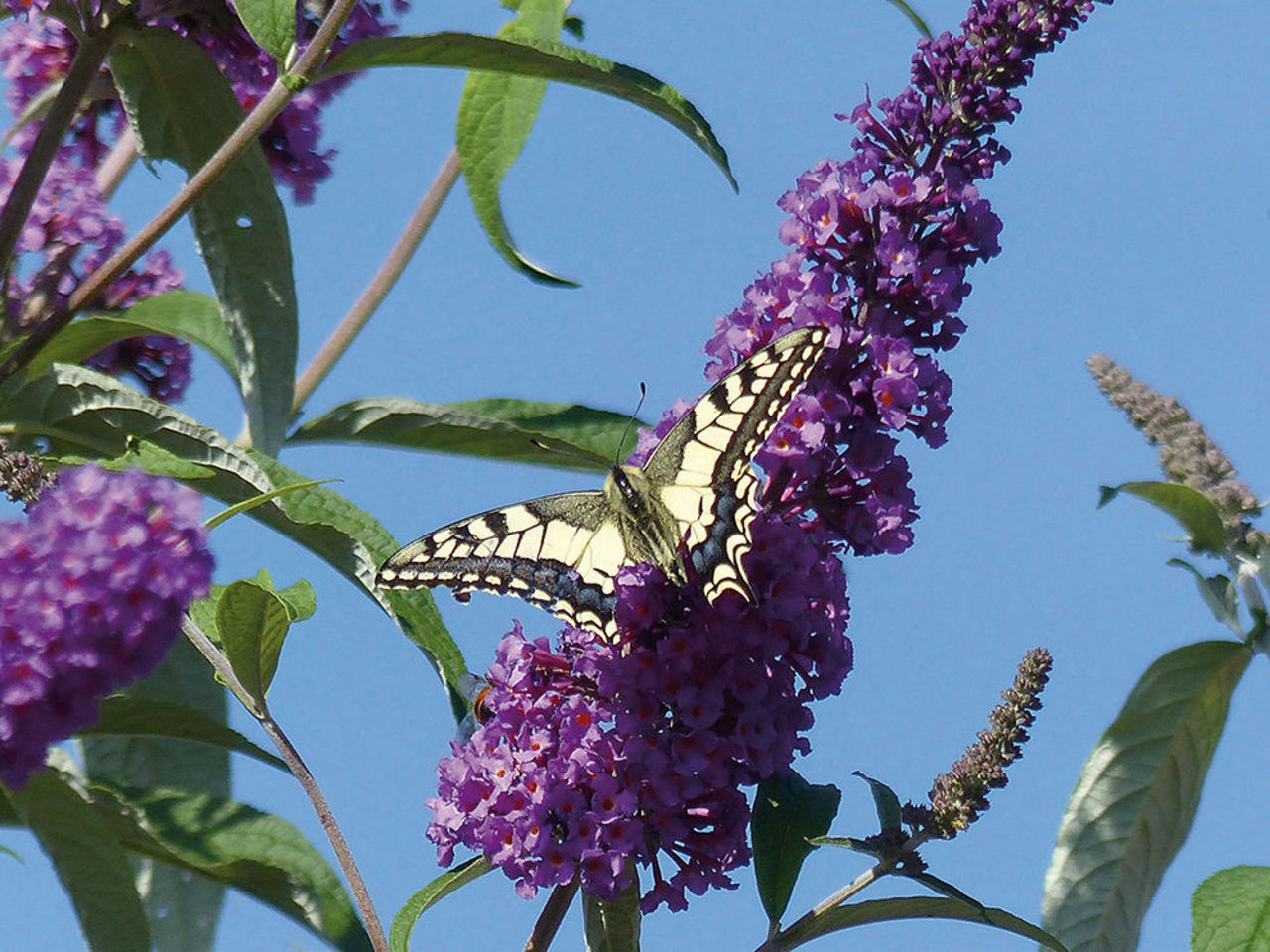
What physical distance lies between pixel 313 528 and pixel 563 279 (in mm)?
656

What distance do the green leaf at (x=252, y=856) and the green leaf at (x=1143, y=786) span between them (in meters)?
1.26

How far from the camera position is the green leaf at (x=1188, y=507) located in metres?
2.74

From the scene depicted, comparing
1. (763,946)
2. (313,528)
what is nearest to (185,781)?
(313,528)

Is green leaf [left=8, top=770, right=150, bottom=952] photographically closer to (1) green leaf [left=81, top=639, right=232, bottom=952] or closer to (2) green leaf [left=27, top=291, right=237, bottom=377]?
(1) green leaf [left=81, top=639, right=232, bottom=952]

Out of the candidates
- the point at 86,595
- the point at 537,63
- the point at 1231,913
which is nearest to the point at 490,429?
the point at 537,63

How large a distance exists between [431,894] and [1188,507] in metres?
1.44

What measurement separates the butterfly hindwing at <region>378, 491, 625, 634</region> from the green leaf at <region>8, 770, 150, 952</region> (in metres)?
0.54

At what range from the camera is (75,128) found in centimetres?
362

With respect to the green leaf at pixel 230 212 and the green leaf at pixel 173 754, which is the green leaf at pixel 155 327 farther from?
the green leaf at pixel 173 754

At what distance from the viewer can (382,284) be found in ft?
12.1

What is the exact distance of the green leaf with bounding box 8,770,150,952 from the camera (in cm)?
221

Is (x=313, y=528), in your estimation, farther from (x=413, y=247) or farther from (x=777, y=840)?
(x=413, y=247)

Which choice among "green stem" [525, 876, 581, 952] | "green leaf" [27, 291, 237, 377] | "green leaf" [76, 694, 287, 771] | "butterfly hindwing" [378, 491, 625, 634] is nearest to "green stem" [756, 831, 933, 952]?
"green stem" [525, 876, 581, 952]

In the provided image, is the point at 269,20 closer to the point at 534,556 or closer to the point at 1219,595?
the point at 534,556
